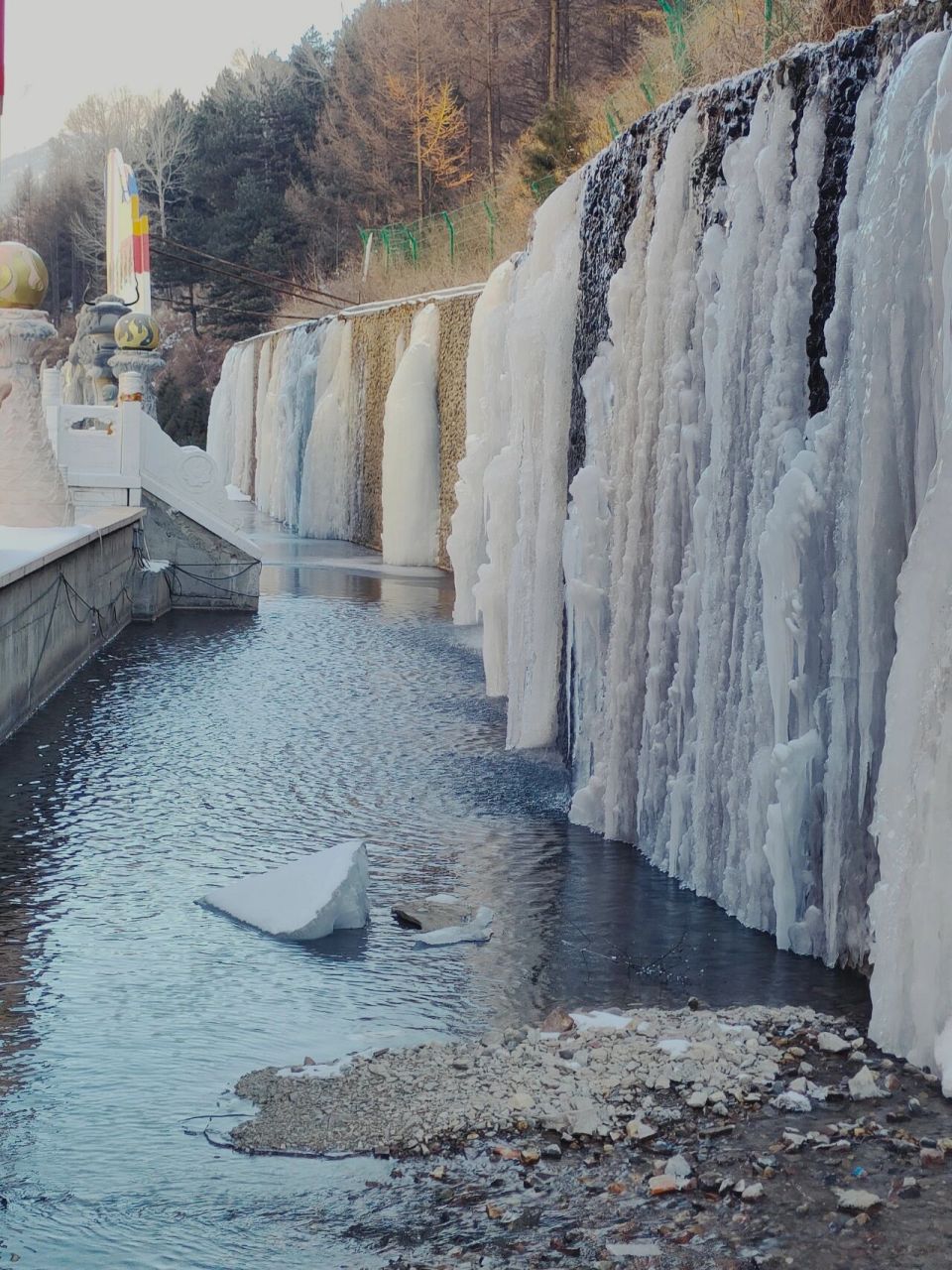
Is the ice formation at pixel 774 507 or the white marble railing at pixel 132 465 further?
the white marble railing at pixel 132 465

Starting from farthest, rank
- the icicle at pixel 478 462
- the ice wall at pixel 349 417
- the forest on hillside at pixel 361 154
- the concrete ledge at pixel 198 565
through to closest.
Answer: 1. the forest on hillside at pixel 361 154
2. the ice wall at pixel 349 417
3. the concrete ledge at pixel 198 565
4. the icicle at pixel 478 462

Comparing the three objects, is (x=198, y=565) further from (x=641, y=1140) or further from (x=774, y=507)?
(x=641, y=1140)

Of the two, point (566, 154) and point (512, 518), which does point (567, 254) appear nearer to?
point (512, 518)

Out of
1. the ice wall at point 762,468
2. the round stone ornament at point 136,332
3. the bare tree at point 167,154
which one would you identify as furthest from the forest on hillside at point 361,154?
the ice wall at point 762,468

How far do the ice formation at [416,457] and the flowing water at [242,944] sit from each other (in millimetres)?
8312

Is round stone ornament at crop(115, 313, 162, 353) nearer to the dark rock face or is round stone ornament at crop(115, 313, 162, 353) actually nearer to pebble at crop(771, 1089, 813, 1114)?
the dark rock face

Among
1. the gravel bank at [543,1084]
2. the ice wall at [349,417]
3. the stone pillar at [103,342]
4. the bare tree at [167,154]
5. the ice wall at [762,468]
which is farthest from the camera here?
the bare tree at [167,154]

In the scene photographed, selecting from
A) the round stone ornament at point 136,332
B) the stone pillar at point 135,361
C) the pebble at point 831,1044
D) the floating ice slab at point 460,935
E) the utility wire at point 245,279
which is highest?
the utility wire at point 245,279

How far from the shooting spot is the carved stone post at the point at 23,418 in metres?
10.3

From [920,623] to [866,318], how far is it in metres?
1.01

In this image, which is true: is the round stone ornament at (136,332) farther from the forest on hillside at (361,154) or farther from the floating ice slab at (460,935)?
the floating ice slab at (460,935)

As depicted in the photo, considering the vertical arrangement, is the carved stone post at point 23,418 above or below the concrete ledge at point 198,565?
above

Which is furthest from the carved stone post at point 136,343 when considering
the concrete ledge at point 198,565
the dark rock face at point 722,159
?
the dark rock face at point 722,159

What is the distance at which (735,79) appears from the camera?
5.93 meters
